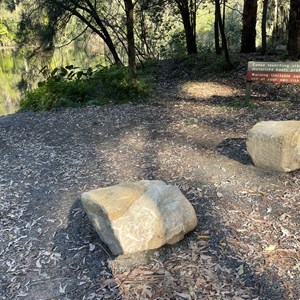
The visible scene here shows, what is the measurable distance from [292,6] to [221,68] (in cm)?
214

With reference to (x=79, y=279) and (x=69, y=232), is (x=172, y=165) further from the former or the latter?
(x=79, y=279)

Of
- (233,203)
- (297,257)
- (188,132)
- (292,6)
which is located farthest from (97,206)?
(292,6)

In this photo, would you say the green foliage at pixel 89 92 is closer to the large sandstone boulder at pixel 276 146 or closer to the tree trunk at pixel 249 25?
the large sandstone boulder at pixel 276 146

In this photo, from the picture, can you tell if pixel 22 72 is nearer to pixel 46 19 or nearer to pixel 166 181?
pixel 46 19

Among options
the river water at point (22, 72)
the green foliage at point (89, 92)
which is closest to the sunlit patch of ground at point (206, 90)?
the green foliage at point (89, 92)

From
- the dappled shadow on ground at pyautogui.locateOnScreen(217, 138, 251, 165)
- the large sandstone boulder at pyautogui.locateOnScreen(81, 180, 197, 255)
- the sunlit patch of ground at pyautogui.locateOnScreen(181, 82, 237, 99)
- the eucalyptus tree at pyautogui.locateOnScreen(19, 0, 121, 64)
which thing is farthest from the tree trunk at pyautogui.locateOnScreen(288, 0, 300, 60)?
the large sandstone boulder at pyautogui.locateOnScreen(81, 180, 197, 255)

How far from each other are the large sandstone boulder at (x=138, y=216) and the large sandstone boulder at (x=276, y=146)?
1.23 m

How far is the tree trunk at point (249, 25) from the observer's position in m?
9.74

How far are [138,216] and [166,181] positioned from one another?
1.06m

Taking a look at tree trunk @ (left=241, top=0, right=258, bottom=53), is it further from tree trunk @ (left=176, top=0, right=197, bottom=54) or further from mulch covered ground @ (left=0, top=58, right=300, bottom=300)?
mulch covered ground @ (left=0, top=58, right=300, bottom=300)

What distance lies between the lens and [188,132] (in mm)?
4902

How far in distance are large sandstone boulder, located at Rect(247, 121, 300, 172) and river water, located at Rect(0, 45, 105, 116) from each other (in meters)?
9.15

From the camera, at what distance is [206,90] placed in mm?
7789

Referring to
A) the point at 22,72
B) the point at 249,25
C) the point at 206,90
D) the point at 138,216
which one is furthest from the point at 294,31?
the point at 22,72
